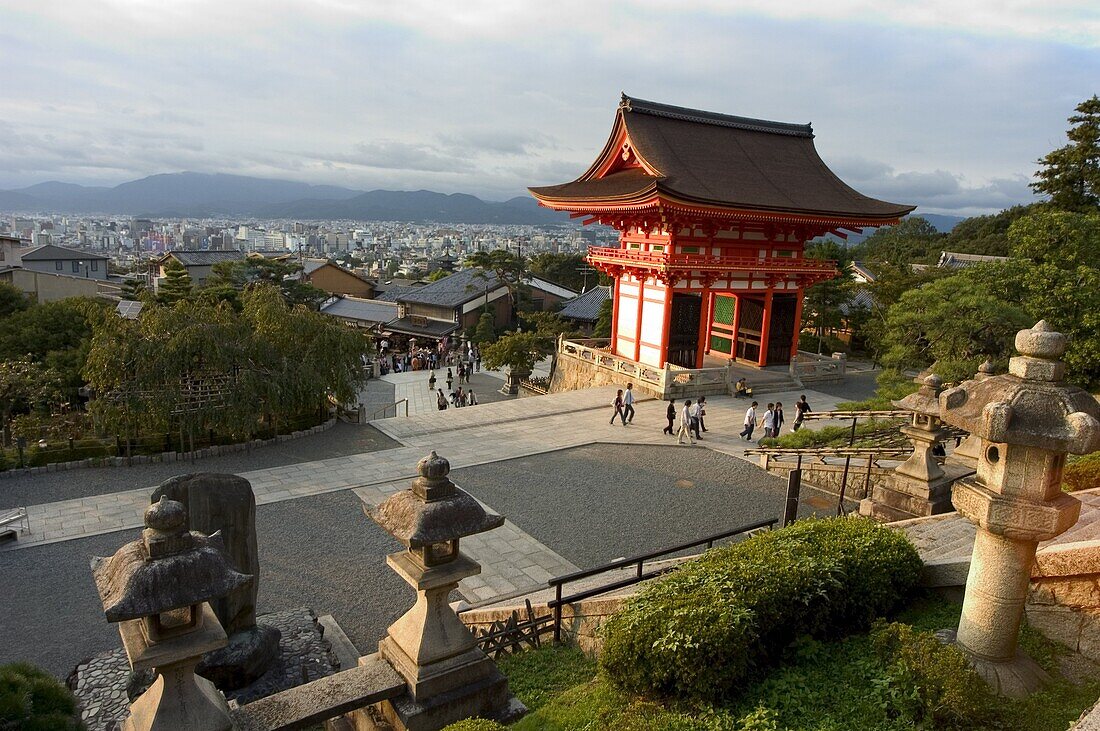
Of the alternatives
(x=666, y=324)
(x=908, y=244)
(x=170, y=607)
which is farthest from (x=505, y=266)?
(x=908, y=244)

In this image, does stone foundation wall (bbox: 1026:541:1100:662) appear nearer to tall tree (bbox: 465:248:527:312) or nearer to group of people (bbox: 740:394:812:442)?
group of people (bbox: 740:394:812:442)

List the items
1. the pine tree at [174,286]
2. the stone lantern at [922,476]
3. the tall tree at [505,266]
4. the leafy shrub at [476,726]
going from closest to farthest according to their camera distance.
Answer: the leafy shrub at [476,726]
the stone lantern at [922,476]
the pine tree at [174,286]
the tall tree at [505,266]

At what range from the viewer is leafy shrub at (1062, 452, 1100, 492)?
8977 mm

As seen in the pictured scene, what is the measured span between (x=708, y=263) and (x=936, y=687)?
18.6m

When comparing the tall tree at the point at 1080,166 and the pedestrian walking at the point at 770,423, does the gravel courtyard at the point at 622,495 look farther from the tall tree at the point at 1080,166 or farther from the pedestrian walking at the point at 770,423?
the tall tree at the point at 1080,166

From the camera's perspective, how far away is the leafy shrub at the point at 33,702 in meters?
4.52

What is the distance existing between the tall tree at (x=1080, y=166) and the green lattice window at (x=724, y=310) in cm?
1303

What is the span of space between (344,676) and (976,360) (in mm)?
14610

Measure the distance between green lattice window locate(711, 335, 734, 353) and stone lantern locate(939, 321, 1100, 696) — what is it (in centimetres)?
2134

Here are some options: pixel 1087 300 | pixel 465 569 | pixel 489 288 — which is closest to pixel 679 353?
pixel 1087 300

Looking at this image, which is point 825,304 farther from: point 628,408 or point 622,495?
point 622,495

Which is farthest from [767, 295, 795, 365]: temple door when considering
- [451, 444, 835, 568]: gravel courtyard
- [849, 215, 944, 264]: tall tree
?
[849, 215, 944, 264]: tall tree

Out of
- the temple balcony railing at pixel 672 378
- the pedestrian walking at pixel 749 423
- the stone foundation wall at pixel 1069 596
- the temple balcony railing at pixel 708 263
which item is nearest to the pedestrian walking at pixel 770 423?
the pedestrian walking at pixel 749 423

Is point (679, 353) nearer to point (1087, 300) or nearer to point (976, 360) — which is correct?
point (976, 360)
